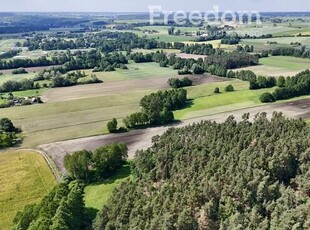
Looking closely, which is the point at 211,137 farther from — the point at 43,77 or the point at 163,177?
the point at 43,77

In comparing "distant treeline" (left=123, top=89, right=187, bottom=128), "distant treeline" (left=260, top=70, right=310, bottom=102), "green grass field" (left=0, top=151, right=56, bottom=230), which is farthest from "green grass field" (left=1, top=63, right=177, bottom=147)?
"distant treeline" (left=260, top=70, right=310, bottom=102)

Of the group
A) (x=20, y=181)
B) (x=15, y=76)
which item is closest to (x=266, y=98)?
(x=20, y=181)

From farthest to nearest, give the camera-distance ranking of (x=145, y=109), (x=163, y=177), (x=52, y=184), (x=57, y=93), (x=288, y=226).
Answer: (x=57, y=93)
(x=145, y=109)
(x=52, y=184)
(x=163, y=177)
(x=288, y=226)

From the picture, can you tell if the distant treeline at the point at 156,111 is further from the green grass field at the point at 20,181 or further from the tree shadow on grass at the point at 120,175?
the green grass field at the point at 20,181

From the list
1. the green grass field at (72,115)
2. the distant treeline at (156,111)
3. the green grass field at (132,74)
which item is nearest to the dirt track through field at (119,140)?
the distant treeline at (156,111)

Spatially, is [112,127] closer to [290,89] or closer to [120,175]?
[120,175]

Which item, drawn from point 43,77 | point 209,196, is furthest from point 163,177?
point 43,77
